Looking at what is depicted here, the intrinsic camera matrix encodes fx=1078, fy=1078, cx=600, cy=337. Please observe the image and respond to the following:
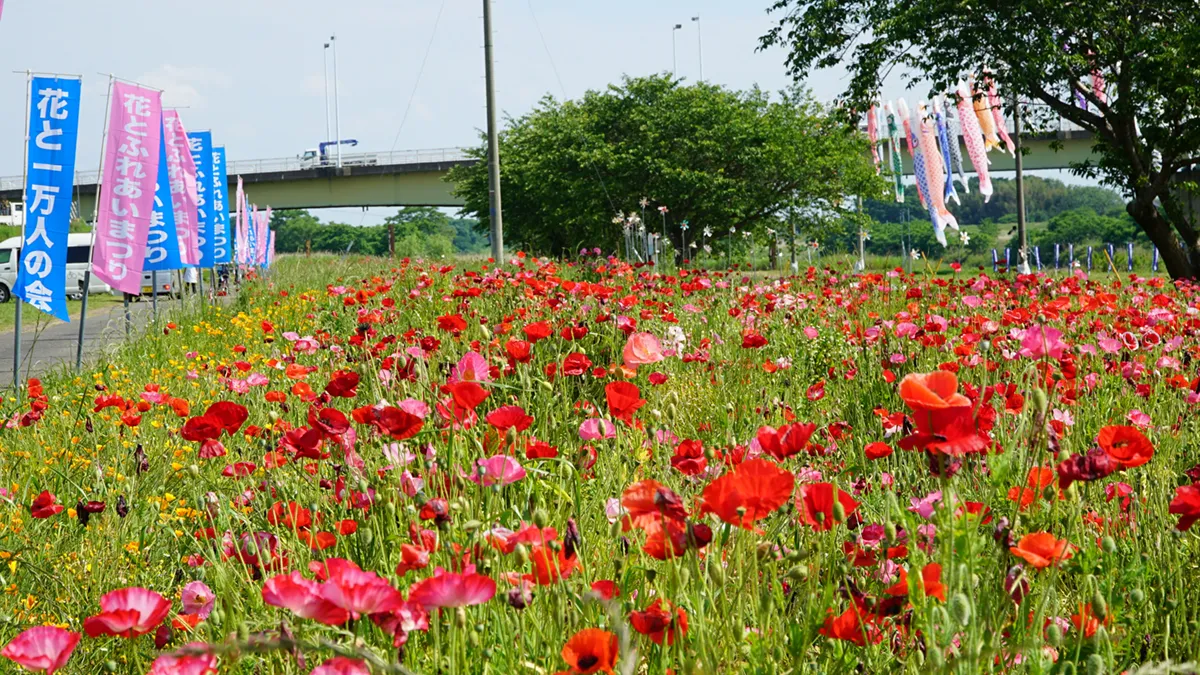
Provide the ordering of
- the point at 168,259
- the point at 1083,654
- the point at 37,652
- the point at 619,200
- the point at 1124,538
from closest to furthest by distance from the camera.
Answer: the point at 37,652
the point at 1083,654
the point at 1124,538
the point at 168,259
the point at 619,200

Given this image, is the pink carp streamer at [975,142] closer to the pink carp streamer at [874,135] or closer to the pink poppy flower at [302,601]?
the pink carp streamer at [874,135]

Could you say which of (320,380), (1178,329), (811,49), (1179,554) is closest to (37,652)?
(1179,554)

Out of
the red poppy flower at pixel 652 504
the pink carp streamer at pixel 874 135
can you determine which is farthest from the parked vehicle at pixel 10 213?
the red poppy flower at pixel 652 504

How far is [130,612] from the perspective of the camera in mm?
1114

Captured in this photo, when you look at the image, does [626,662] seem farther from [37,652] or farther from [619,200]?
[619,200]

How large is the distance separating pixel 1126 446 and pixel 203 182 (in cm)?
1466

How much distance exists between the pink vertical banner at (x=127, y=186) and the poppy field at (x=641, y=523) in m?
4.36

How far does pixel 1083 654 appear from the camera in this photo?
175 centimetres

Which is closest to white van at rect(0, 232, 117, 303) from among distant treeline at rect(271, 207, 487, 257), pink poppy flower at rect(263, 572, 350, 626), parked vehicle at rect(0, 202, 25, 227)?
pink poppy flower at rect(263, 572, 350, 626)

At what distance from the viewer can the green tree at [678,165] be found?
28922 millimetres

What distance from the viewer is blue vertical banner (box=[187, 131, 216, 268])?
45.1 feet

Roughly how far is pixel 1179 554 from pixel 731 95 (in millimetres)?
30283

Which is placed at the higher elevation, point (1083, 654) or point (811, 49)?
point (811, 49)

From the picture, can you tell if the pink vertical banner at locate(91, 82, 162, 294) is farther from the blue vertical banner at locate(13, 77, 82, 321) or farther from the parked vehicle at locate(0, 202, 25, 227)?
the parked vehicle at locate(0, 202, 25, 227)
